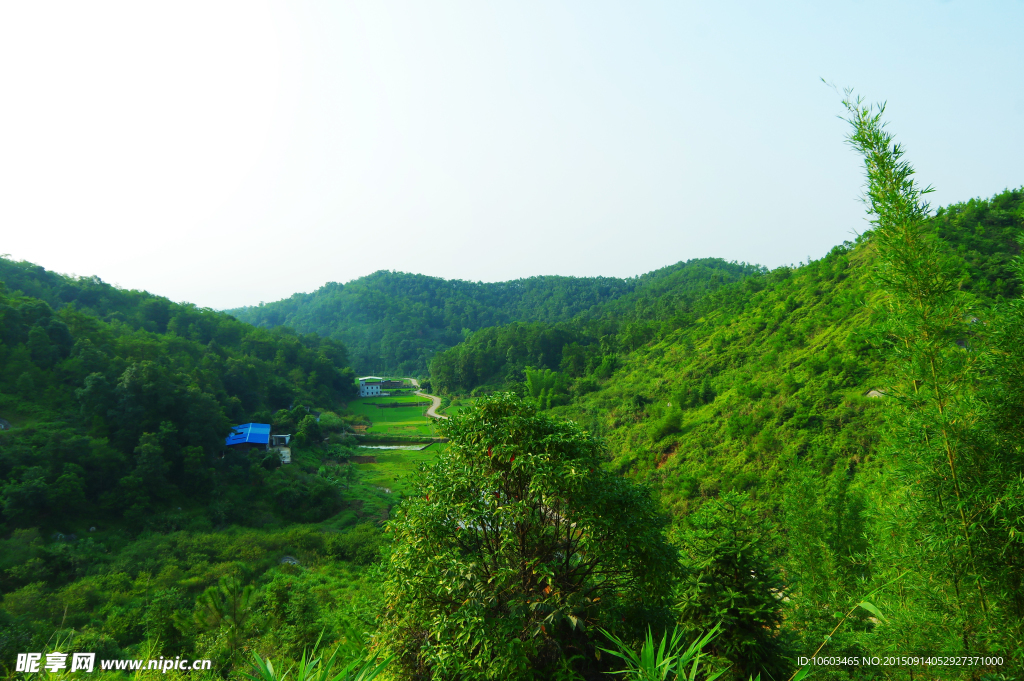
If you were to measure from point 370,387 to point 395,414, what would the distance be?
36.0ft

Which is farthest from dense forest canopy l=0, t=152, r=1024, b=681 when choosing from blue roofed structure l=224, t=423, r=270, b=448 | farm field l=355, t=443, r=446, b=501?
blue roofed structure l=224, t=423, r=270, b=448

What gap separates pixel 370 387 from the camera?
5609 cm

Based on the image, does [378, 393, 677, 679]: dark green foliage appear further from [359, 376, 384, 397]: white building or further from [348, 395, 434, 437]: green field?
[359, 376, 384, 397]: white building

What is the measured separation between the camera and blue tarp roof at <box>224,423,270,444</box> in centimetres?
2723

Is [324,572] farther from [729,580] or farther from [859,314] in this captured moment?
[859,314]

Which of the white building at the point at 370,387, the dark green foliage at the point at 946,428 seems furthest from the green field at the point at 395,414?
the dark green foliage at the point at 946,428

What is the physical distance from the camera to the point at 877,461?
38.5ft

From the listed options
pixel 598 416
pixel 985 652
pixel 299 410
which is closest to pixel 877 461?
pixel 985 652

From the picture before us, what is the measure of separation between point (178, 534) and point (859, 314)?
1002 inches

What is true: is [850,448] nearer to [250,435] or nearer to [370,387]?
[250,435]

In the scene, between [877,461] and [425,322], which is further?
[425,322]

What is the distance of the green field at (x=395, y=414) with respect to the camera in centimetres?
3978

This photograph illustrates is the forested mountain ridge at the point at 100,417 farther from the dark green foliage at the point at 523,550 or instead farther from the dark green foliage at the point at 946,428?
the dark green foliage at the point at 946,428

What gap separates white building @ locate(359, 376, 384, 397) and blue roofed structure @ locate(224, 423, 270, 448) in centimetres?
2509
